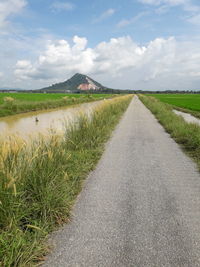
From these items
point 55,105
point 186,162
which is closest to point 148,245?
point 186,162

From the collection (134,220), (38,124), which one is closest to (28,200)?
(134,220)

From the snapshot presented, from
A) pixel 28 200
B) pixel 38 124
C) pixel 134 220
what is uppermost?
pixel 28 200

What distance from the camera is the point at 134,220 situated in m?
3.24

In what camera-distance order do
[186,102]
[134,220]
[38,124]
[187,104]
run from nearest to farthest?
[134,220], [38,124], [187,104], [186,102]

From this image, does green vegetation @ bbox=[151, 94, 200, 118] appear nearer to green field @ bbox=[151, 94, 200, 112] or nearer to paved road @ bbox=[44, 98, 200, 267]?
green field @ bbox=[151, 94, 200, 112]

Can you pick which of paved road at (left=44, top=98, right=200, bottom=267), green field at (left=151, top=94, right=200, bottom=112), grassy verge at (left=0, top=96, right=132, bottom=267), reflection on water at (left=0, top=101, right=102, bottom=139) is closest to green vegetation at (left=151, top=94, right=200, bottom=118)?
green field at (left=151, top=94, right=200, bottom=112)

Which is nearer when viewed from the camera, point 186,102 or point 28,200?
point 28,200

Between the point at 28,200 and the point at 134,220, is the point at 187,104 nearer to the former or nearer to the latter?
the point at 134,220

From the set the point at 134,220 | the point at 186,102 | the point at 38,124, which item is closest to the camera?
the point at 134,220

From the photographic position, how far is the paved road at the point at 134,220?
99.3 inches

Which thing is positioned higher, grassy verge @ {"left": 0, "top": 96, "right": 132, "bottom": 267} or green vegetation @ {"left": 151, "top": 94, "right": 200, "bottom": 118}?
grassy verge @ {"left": 0, "top": 96, "right": 132, "bottom": 267}

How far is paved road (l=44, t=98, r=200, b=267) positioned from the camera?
2521 millimetres

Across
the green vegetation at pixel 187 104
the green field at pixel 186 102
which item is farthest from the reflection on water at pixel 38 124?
the green field at pixel 186 102

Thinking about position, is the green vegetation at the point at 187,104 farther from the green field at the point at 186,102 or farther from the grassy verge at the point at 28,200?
the grassy verge at the point at 28,200
